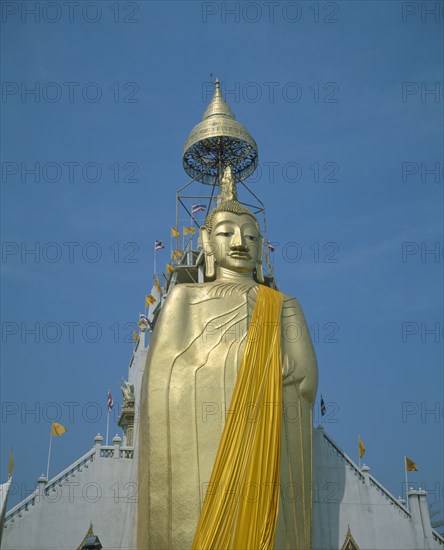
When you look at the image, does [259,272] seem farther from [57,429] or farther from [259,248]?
[57,429]

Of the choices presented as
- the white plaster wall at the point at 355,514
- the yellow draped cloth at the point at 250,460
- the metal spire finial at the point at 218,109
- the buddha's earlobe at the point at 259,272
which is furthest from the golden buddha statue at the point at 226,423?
the metal spire finial at the point at 218,109

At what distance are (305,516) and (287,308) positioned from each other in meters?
4.13

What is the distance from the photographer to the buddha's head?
46.0 feet

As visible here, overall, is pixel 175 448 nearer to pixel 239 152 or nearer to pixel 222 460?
pixel 222 460

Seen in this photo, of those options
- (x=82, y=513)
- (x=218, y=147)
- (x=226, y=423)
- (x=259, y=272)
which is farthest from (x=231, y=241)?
(x=82, y=513)

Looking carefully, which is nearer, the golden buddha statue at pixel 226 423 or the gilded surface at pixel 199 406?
the golden buddha statue at pixel 226 423

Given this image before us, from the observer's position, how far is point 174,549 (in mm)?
10734

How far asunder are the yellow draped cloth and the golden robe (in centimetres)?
16

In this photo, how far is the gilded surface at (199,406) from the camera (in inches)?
440

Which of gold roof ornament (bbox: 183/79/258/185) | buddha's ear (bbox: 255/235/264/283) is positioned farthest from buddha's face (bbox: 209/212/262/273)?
gold roof ornament (bbox: 183/79/258/185)

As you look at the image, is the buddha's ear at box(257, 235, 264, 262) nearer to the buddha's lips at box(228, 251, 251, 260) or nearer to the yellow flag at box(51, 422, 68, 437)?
→ the buddha's lips at box(228, 251, 251, 260)

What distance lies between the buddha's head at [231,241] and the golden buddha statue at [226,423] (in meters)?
0.28

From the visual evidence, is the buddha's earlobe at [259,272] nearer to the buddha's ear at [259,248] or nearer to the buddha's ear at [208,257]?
the buddha's ear at [259,248]

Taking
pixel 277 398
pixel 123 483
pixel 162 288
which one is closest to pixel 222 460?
pixel 277 398
